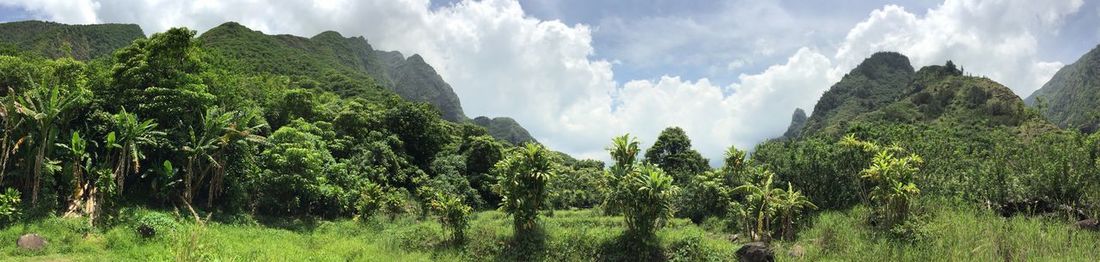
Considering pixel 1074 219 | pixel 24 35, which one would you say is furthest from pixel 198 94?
pixel 24 35

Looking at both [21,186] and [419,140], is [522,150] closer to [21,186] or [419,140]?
[21,186]

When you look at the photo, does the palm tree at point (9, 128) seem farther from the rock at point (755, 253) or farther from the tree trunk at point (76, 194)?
the rock at point (755, 253)

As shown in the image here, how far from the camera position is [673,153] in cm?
5575

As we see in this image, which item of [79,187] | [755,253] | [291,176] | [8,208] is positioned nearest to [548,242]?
[755,253]

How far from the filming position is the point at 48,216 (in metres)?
21.8

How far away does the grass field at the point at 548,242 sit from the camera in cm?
2014

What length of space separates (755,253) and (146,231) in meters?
22.9

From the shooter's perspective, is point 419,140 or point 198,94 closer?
point 198,94

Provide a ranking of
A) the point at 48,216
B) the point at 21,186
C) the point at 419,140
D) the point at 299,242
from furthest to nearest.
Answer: the point at 419,140
the point at 299,242
the point at 21,186
the point at 48,216

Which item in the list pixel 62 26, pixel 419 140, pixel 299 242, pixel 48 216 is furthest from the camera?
pixel 62 26

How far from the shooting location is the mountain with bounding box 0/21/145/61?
3300 inches

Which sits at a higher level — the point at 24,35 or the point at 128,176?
the point at 24,35

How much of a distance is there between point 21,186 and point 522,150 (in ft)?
66.2

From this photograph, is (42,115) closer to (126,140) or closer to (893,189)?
(126,140)
